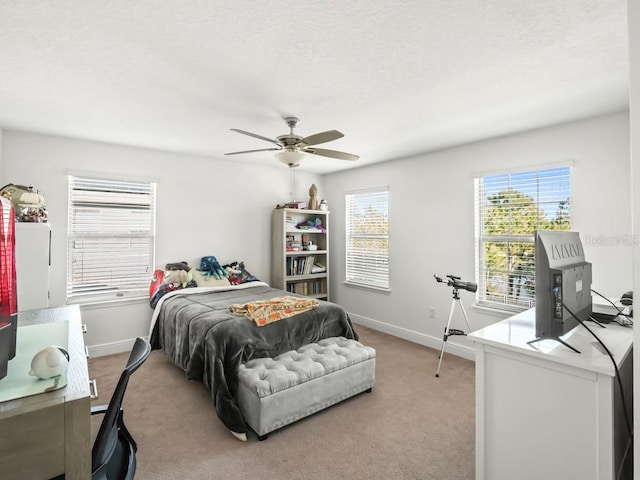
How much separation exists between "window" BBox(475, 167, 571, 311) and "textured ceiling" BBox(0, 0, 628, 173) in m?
0.57

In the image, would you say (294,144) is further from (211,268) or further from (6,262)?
(211,268)

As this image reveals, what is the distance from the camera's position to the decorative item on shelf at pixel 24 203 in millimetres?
2701

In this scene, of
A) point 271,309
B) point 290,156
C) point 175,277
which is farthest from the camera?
point 175,277

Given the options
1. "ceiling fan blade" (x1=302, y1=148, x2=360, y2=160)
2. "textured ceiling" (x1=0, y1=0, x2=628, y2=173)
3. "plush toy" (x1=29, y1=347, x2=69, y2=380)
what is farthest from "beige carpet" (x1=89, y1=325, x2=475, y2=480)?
"textured ceiling" (x1=0, y1=0, x2=628, y2=173)

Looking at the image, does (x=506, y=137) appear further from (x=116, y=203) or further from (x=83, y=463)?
(x=116, y=203)

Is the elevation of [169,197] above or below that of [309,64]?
below

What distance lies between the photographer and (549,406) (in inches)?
54.0

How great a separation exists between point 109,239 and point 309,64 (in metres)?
3.22

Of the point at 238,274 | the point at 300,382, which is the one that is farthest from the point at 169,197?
the point at 300,382

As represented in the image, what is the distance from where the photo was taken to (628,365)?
1501 millimetres

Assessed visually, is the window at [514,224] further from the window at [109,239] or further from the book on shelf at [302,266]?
the window at [109,239]

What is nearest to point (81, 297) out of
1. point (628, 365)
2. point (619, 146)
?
point (628, 365)

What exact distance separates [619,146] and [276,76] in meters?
2.88

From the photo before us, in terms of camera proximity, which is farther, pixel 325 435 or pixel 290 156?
pixel 290 156
